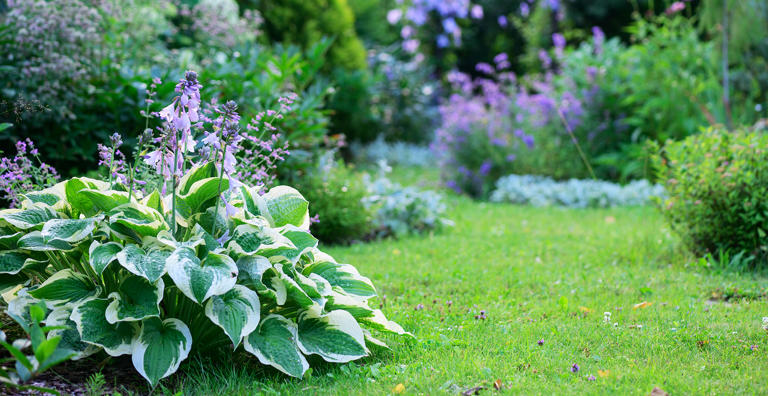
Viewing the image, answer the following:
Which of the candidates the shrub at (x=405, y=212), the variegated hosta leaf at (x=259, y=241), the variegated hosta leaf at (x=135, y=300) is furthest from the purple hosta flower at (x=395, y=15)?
the variegated hosta leaf at (x=135, y=300)

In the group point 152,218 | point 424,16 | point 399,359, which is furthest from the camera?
point 424,16

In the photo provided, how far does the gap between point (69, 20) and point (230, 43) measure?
2.23 meters

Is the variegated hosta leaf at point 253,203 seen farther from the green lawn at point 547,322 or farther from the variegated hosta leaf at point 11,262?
the variegated hosta leaf at point 11,262

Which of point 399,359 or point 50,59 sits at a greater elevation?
point 50,59

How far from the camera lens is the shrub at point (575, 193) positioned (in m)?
6.85

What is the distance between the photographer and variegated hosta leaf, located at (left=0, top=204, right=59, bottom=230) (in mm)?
2286

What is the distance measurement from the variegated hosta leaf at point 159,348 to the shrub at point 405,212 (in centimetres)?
305

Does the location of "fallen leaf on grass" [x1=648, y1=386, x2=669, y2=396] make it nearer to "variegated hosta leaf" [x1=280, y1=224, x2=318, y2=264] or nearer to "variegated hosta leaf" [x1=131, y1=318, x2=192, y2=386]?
"variegated hosta leaf" [x1=280, y1=224, x2=318, y2=264]

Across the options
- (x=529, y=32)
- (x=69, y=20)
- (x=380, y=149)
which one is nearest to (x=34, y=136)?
(x=69, y=20)

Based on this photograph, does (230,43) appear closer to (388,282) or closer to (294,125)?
(294,125)

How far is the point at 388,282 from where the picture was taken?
376cm

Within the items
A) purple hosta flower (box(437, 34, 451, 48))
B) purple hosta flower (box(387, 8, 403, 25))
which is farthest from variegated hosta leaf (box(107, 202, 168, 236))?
purple hosta flower (box(387, 8, 403, 25))

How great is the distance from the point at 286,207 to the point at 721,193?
9.39ft

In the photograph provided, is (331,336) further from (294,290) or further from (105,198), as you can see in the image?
(105,198)
